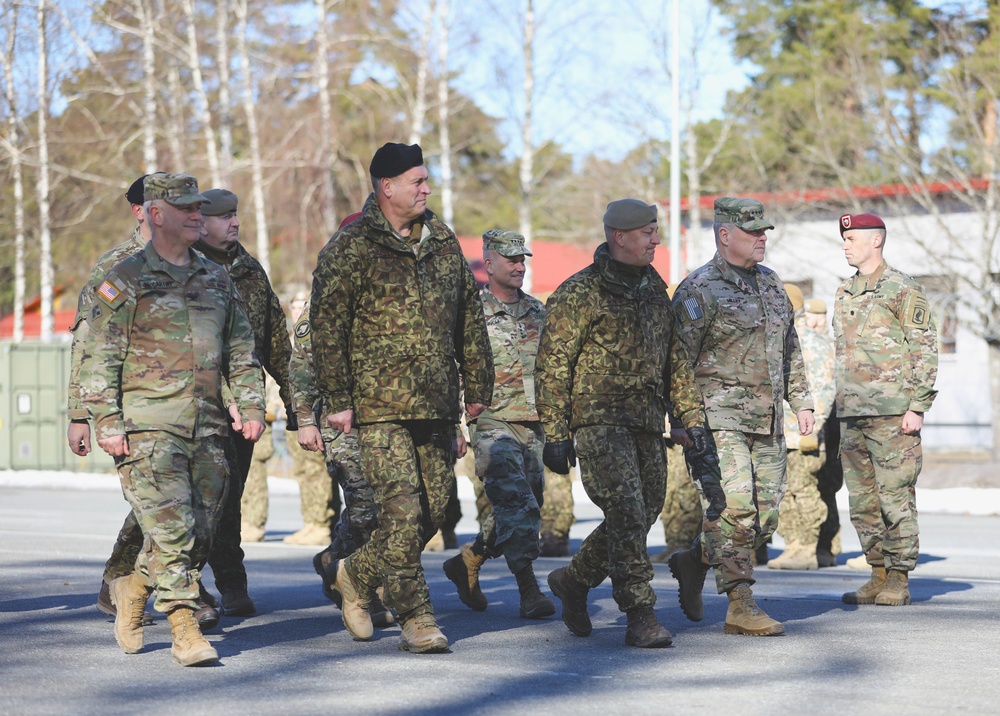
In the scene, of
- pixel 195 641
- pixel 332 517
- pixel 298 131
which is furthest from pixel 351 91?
pixel 195 641

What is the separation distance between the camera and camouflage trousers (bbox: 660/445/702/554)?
12406mm

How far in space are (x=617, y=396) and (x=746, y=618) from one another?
4.67 ft

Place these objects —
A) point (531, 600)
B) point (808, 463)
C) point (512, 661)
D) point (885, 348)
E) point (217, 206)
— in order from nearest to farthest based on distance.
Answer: point (512, 661) → point (531, 600) → point (217, 206) → point (885, 348) → point (808, 463)

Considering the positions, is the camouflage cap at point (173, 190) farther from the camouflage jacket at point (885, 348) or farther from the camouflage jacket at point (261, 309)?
the camouflage jacket at point (885, 348)

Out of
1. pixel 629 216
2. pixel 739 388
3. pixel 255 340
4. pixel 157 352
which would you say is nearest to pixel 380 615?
pixel 255 340

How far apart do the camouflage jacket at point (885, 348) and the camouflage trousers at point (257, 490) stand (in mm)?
5858

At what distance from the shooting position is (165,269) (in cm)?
746

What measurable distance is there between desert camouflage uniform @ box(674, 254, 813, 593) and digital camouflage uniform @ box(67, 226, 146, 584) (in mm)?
3070

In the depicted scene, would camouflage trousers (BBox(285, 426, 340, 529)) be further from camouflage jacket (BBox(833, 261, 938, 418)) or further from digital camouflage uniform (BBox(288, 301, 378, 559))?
camouflage jacket (BBox(833, 261, 938, 418))

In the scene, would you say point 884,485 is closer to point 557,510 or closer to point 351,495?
point 351,495

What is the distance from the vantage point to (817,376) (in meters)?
12.1

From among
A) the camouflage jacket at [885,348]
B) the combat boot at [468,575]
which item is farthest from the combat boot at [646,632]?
the camouflage jacket at [885,348]

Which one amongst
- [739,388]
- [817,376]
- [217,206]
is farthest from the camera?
[817,376]

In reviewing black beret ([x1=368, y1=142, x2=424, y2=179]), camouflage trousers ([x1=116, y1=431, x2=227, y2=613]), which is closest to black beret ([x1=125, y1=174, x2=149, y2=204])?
black beret ([x1=368, y1=142, x2=424, y2=179])
